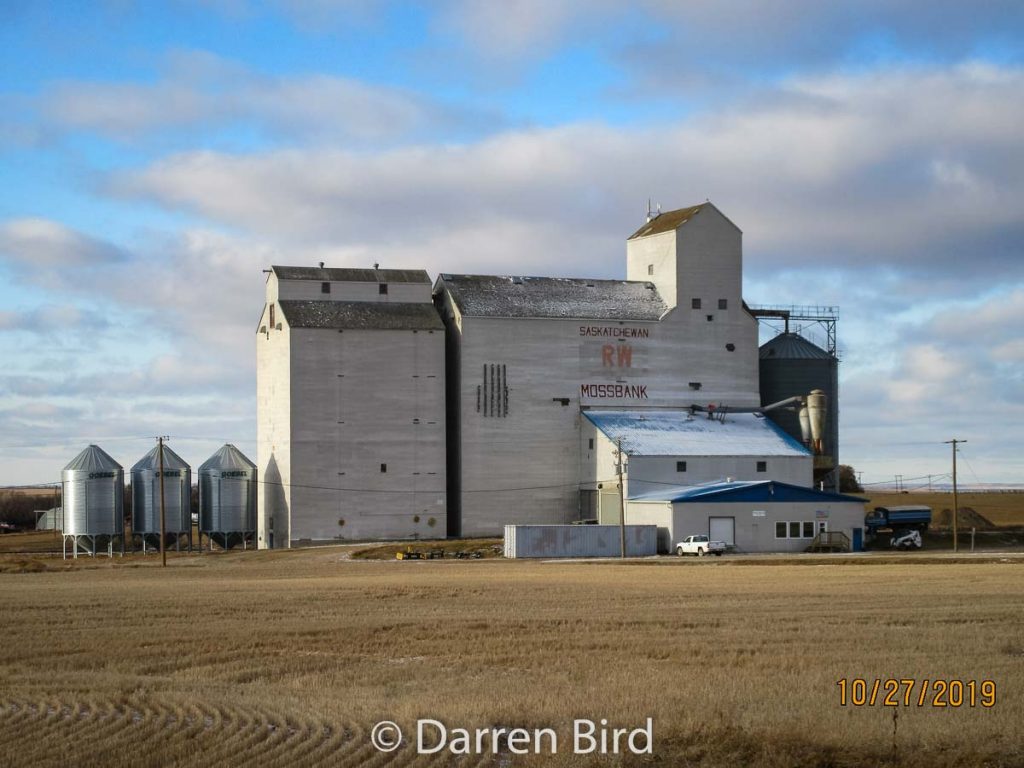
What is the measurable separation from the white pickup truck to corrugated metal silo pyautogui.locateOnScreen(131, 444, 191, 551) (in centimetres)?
3031

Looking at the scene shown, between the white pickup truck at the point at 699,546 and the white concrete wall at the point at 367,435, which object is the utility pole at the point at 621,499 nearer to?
the white pickup truck at the point at 699,546

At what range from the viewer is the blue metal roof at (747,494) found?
226 ft

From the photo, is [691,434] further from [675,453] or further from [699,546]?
[699,546]

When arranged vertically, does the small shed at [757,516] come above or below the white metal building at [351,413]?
below

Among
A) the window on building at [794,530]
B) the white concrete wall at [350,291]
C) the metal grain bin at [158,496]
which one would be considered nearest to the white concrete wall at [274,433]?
the white concrete wall at [350,291]

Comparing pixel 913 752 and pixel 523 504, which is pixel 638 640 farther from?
pixel 523 504

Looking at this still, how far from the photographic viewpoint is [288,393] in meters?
74.3

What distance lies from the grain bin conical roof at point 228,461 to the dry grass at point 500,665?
116 feet

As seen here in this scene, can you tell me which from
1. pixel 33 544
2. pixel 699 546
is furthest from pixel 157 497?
pixel 699 546

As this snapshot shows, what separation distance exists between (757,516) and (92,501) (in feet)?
124

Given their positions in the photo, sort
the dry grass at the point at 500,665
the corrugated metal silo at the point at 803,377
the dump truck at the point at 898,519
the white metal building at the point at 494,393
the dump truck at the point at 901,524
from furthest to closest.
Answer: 1. the corrugated metal silo at the point at 803,377
2. the dump truck at the point at 898,519
3. the dump truck at the point at 901,524
4. the white metal building at the point at 494,393
5. the dry grass at the point at 500,665

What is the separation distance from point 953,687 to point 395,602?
64.3ft

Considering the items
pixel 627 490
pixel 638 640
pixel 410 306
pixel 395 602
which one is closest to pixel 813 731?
pixel 638 640
